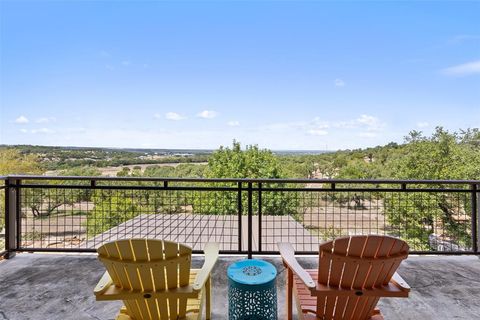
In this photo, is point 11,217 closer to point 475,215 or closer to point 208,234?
point 208,234

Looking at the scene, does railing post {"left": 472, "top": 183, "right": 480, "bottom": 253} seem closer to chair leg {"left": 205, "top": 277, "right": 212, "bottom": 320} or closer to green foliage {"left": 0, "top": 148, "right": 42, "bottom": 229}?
chair leg {"left": 205, "top": 277, "right": 212, "bottom": 320}

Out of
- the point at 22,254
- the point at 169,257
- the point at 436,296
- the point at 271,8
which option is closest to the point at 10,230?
the point at 22,254

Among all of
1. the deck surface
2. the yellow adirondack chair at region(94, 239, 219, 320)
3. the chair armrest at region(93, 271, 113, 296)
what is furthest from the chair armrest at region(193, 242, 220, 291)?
the chair armrest at region(93, 271, 113, 296)

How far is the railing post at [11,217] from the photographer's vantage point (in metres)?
3.38

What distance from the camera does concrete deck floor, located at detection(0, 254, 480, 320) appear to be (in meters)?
2.30

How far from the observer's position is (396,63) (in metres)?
27.4

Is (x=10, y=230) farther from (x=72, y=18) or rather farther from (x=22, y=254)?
(x=72, y=18)

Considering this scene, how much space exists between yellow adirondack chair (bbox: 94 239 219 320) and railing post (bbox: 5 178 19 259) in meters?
2.63

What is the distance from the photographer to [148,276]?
59.7 inches

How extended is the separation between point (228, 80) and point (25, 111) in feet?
74.8

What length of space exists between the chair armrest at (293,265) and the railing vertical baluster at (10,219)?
3.20 metres

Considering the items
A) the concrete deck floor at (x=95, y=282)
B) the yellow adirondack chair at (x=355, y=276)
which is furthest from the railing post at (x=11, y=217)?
the yellow adirondack chair at (x=355, y=276)

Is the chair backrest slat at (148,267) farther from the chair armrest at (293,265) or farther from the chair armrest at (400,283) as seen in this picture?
the chair armrest at (400,283)

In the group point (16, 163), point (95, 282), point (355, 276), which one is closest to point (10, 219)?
point (95, 282)
